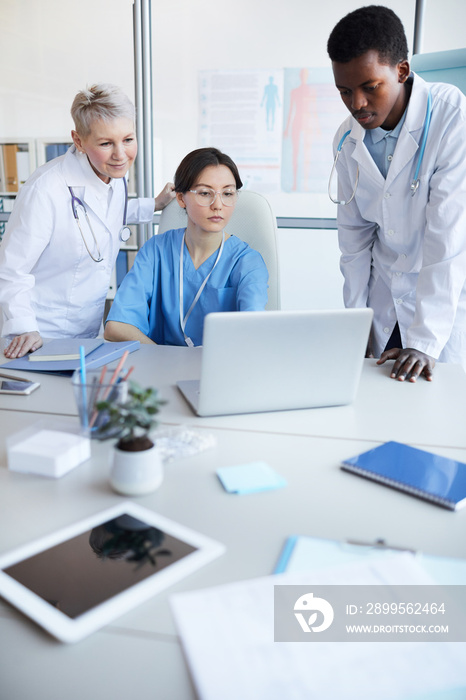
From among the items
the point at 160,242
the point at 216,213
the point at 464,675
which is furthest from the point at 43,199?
the point at 464,675

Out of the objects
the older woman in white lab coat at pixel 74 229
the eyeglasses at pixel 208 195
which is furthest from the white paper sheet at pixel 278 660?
the eyeglasses at pixel 208 195

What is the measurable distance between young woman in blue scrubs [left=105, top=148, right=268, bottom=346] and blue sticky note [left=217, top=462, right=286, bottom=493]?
0.96m

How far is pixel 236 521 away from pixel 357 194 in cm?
132

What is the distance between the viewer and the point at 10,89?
351 centimetres

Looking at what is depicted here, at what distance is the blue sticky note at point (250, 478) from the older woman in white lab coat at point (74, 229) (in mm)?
999

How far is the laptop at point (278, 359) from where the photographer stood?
1016 millimetres

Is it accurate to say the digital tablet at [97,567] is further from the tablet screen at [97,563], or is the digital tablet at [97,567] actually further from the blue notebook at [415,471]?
the blue notebook at [415,471]

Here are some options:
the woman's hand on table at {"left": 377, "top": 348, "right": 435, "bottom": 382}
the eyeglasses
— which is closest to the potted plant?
the woman's hand on table at {"left": 377, "top": 348, "right": 435, "bottom": 382}

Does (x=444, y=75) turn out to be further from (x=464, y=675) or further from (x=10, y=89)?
(x=10, y=89)

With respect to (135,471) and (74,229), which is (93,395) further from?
(74,229)

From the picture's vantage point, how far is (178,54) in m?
3.24

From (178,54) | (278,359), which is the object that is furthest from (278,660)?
(178,54)

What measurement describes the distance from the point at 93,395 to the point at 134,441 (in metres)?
0.20

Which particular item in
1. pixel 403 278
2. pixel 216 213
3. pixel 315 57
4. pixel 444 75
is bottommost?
pixel 403 278
